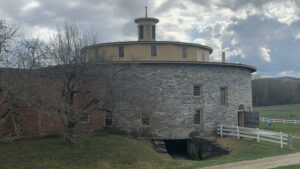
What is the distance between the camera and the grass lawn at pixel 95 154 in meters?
14.8

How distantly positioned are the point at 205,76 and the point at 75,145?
1189 centimetres

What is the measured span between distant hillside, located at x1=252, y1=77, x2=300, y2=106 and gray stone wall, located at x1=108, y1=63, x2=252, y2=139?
77832 millimetres

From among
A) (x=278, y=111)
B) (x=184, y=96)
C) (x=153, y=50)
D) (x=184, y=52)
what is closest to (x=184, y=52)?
(x=184, y=52)

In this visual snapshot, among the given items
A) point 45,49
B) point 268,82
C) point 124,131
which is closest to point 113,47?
point 124,131

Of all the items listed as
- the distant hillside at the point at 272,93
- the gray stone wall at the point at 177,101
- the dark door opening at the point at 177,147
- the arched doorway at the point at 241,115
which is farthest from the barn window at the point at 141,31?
the distant hillside at the point at 272,93

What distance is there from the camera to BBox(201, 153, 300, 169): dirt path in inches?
542

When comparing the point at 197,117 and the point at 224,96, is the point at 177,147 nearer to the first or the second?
the point at 197,117

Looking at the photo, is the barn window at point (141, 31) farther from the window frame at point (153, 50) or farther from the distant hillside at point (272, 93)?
the distant hillside at point (272, 93)

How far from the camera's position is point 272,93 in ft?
320

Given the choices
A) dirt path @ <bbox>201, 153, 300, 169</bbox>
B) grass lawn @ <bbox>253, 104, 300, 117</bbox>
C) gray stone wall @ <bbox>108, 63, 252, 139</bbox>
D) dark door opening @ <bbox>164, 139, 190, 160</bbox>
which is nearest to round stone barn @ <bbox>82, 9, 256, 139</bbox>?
gray stone wall @ <bbox>108, 63, 252, 139</bbox>

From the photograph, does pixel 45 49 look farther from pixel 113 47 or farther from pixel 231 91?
pixel 231 91

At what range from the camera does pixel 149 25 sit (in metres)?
28.0

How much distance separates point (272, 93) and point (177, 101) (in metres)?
84.5

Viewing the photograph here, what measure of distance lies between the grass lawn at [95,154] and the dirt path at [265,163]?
878 millimetres
